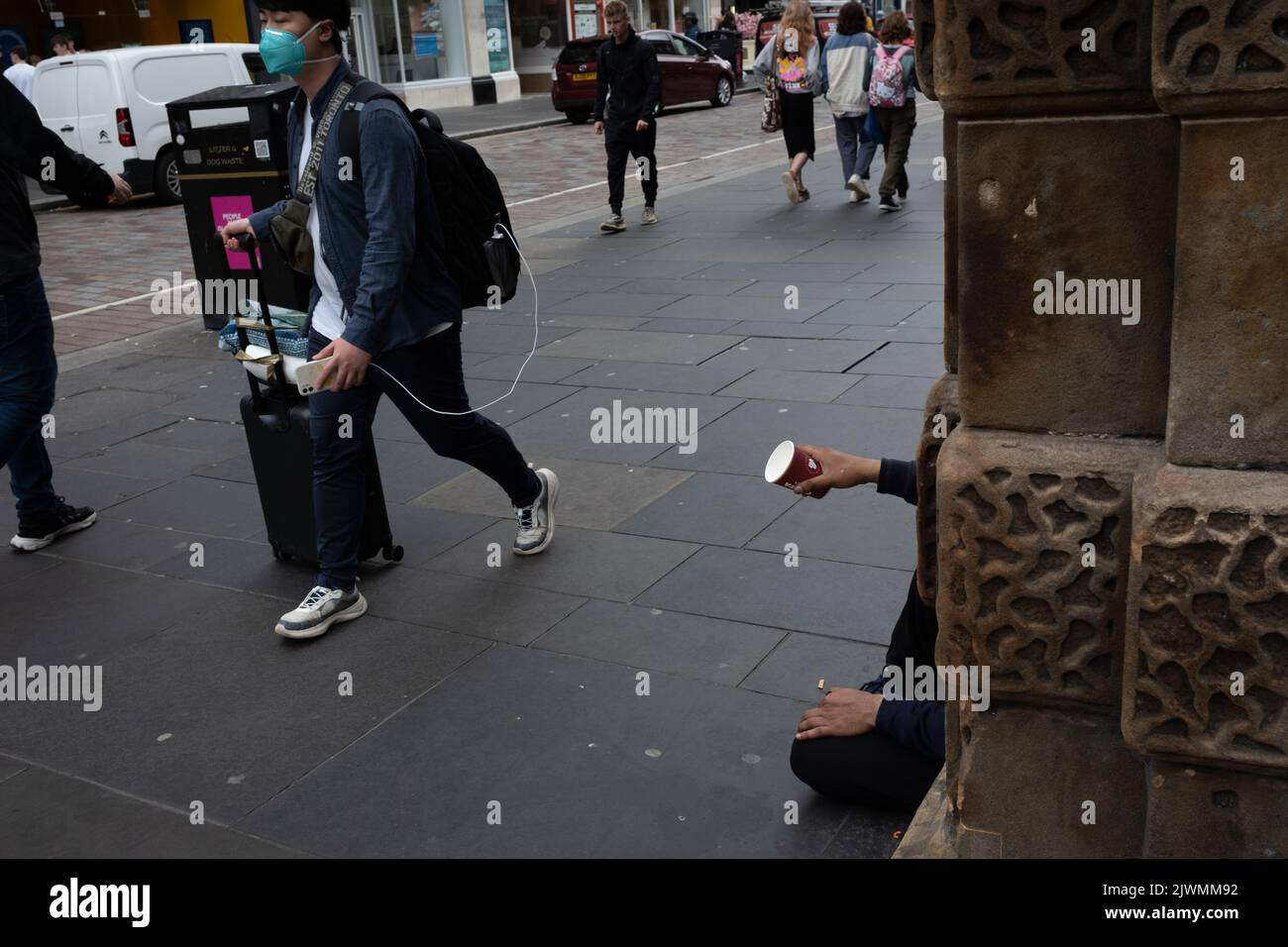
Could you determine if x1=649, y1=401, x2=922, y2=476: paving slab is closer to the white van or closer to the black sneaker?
the black sneaker

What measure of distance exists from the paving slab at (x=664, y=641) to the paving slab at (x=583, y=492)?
2.74 ft

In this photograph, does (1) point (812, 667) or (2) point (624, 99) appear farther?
(2) point (624, 99)

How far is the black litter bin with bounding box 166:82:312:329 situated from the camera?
26.0 feet

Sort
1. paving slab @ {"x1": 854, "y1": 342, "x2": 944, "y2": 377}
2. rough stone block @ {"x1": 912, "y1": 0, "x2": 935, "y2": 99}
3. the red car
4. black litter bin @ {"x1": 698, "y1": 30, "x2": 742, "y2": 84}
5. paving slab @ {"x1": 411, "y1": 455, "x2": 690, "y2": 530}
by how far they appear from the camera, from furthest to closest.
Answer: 1. black litter bin @ {"x1": 698, "y1": 30, "x2": 742, "y2": 84}
2. the red car
3. paving slab @ {"x1": 854, "y1": 342, "x2": 944, "y2": 377}
4. paving slab @ {"x1": 411, "y1": 455, "x2": 690, "y2": 530}
5. rough stone block @ {"x1": 912, "y1": 0, "x2": 935, "y2": 99}

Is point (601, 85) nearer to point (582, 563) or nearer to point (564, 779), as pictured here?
point (582, 563)

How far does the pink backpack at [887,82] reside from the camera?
11.1 meters

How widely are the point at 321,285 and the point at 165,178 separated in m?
12.9

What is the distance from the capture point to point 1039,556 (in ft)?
6.88

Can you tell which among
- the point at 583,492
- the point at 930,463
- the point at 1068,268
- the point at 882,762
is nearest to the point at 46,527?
the point at 583,492

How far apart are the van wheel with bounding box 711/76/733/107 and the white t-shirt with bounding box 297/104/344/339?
22.8 metres

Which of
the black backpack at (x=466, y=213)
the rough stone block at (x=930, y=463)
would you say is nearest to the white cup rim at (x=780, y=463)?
the rough stone block at (x=930, y=463)

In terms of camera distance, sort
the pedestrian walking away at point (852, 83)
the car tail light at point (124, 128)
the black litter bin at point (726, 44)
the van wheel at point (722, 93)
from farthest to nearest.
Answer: the black litter bin at point (726, 44), the van wheel at point (722, 93), the car tail light at point (124, 128), the pedestrian walking away at point (852, 83)

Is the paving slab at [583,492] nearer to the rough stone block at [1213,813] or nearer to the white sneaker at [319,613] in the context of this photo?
the white sneaker at [319,613]

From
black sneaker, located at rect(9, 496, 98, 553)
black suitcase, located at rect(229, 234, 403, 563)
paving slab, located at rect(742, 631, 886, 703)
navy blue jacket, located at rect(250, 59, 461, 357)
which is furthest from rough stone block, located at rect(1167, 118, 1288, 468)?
black sneaker, located at rect(9, 496, 98, 553)
